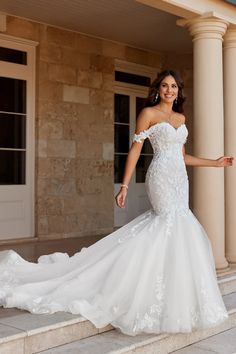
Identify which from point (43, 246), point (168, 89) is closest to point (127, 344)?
point (168, 89)

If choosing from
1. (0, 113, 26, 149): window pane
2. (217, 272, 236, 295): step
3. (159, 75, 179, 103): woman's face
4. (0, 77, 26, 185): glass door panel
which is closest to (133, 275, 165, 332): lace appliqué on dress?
(159, 75, 179, 103): woman's face

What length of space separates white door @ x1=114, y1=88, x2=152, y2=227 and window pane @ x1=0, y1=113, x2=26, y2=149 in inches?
71.3

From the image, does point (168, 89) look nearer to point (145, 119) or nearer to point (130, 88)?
point (145, 119)

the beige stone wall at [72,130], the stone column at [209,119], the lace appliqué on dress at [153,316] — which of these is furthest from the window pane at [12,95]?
the lace appliqué on dress at [153,316]

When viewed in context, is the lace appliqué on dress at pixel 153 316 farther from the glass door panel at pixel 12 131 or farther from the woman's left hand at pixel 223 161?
the glass door panel at pixel 12 131

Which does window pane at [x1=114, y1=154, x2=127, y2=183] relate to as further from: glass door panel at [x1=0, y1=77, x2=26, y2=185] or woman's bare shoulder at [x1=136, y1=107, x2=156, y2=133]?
woman's bare shoulder at [x1=136, y1=107, x2=156, y2=133]

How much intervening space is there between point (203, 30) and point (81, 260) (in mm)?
2658

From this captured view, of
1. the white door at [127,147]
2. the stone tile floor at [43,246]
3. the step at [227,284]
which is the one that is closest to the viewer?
the step at [227,284]

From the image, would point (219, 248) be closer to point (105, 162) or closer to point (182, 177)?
point (182, 177)

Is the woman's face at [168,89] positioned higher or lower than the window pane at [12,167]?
higher

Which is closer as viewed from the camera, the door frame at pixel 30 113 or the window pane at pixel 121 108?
the door frame at pixel 30 113

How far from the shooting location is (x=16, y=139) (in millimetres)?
7590

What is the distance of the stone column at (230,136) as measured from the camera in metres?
5.92

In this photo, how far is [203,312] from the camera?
3.72 m
